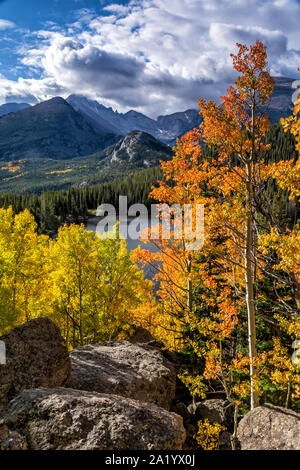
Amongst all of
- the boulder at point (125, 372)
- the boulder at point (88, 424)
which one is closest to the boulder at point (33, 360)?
the boulder at point (125, 372)

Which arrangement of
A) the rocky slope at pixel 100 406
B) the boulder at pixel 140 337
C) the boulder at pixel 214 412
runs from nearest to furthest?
the rocky slope at pixel 100 406 < the boulder at pixel 214 412 < the boulder at pixel 140 337

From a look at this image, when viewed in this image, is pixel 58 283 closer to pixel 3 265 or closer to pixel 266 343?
pixel 3 265

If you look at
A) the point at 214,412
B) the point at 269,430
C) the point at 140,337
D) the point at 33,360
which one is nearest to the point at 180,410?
the point at 214,412

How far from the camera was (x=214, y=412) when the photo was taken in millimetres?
13711

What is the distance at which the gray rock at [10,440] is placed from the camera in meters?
4.93

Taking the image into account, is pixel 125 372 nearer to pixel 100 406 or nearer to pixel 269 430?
pixel 100 406

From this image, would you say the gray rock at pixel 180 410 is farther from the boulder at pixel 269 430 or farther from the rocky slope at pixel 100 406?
the boulder at pixel 269 430

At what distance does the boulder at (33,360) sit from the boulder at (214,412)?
331 inches

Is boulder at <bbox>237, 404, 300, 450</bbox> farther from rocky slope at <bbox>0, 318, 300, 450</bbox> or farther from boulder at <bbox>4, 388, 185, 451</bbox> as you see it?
boulder at <bbox>4, 388, 185, 451</bbox>

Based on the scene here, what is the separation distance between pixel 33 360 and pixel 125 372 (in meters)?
4.76

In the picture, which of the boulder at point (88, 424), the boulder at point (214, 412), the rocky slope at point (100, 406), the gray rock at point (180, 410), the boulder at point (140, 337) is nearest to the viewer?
the boulder at point (88, 424)

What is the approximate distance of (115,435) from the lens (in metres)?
5.55
